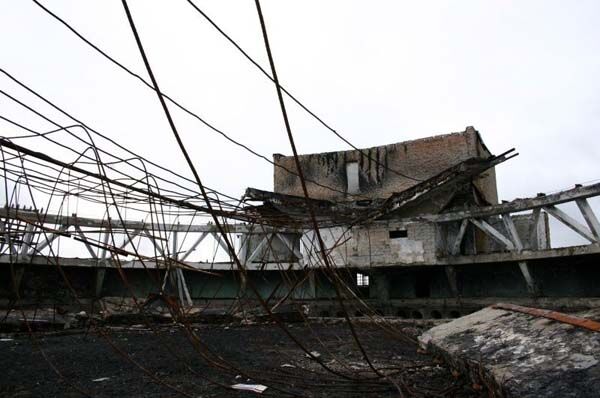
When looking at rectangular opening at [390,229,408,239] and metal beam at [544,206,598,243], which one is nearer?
metal beam at [544,206,598,243]

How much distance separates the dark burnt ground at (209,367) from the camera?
459 cm

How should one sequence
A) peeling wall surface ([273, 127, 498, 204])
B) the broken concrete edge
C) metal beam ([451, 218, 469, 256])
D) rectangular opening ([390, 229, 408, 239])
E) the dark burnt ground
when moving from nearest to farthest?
1. the broken concrete edge
2. the dark burnt ground
3. metal beam ([451, 218, 469, 256])
4. rectangular opening ([390, 229, 408, 239])
5. peeling wall surface ([273, 127, 498, 204])

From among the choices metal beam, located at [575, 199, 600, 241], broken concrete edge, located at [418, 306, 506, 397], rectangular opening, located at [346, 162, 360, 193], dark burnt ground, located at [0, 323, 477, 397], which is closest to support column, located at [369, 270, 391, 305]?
rectangular opening, located at [346, 162, 360, 193]

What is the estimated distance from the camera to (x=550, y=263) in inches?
640

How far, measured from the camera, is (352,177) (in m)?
24.4

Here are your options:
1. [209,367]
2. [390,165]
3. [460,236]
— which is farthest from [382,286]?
[209,367]

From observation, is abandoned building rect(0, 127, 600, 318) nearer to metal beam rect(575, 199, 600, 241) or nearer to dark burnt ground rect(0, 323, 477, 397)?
metal beam rect(575, 199, 600, 241)

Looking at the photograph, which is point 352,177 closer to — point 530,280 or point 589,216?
point 530,280

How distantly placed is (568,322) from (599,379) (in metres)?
0.96

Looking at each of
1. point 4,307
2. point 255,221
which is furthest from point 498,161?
point 4,307

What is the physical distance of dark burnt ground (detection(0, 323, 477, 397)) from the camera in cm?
459

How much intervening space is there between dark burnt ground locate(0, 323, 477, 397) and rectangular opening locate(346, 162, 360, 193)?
47.5 ft

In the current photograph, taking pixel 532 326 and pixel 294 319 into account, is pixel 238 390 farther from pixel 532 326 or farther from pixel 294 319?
pixel 294 319

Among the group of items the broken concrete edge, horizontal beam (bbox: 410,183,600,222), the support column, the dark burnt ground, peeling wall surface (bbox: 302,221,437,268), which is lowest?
the dark burnt ground
